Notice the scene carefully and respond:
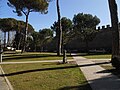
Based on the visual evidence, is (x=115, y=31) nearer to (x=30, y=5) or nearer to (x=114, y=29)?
(x=114, y=29)

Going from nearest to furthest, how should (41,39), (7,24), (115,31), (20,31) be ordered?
(115,31)
(7,24)
(20,31)
(41,39)

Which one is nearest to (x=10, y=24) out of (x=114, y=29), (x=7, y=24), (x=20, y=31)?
(x=7, y=24)

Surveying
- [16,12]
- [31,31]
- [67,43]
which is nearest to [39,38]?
[31,31]

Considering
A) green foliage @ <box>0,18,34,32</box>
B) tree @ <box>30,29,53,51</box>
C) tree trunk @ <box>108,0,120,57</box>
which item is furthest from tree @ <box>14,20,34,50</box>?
tree trunk @ <box>108,0,120,57</box>

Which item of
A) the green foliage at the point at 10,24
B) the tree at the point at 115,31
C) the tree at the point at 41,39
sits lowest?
the tree at the point at 115,31

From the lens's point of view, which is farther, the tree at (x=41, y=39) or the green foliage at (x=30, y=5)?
the tree at (x=41, y=39)

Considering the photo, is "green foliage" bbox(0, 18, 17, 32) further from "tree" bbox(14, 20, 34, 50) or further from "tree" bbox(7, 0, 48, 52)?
"tree" bbox(7, 0, 48, 52)

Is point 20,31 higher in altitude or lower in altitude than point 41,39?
higher

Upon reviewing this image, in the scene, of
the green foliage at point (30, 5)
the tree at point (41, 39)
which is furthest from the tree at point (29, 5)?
the tree at point (41, 39)

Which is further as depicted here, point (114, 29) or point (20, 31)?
point (20, 31)

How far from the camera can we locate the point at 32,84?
10625mm

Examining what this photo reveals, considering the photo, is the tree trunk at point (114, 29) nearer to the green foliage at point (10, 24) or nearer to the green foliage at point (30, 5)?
the green foliage at point (30, 5)

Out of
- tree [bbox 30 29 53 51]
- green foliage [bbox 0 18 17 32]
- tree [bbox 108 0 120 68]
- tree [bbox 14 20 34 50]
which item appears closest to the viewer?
tree [bbox 108 0 120 68]

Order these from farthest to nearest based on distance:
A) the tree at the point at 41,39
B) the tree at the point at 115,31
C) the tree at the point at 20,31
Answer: the tree at the point at 41,39 < the tree at the point at 20,31 < the tree at the point at 115,31
